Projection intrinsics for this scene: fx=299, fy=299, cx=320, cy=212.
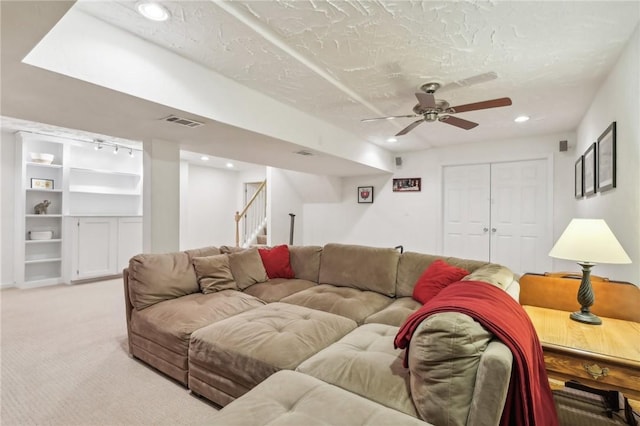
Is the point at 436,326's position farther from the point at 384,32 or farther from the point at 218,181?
the point at 218,181

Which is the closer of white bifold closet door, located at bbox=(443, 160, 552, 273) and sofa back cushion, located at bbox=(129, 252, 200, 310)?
sofa back cushion, located at bbox=(129, 252, 200, 310)

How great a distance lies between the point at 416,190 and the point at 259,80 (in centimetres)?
366

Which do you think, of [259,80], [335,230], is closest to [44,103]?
[259,80]

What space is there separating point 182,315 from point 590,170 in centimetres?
382

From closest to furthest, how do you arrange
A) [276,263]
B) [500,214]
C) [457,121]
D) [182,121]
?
1. [182,121]
2. [457,121]
3. [276,263]
4. [500,214]

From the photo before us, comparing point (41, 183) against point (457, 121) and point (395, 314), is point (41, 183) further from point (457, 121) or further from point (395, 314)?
point (457, 121)

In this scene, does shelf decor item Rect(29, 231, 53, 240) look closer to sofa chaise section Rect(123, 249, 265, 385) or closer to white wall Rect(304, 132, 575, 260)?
sofa chaise section Rect(123, 249, 265, 385)

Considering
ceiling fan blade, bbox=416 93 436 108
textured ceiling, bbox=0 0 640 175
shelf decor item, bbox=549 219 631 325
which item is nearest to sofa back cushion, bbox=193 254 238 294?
textured ceiling, bbox=0 0 640 175

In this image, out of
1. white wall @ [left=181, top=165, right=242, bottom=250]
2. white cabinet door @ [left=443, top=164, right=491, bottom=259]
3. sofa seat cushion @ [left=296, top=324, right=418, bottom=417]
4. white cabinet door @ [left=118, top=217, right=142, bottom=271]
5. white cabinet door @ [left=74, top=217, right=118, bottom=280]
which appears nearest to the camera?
sofa seat cushion @ [left=296, top=324, right=418, bottom=417]

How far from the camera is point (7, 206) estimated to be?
4.87 m

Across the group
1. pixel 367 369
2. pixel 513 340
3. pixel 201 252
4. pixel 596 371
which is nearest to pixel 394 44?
pixel 513 340

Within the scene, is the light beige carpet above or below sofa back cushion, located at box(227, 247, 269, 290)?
below

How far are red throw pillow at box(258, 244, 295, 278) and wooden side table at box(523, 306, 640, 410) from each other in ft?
7.91

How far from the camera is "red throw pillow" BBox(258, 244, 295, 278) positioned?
3.45 metres
